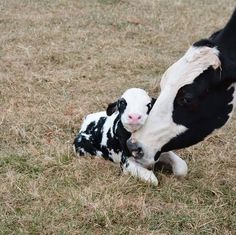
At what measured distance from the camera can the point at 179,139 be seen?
4.05m

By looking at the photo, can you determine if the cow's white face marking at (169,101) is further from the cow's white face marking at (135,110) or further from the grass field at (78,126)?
the grass field at (78,126)

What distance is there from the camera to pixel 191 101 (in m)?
3.79

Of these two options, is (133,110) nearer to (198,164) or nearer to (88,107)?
(198,164)

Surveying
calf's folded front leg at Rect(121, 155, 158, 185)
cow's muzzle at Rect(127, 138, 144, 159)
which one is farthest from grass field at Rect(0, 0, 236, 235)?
cow's muzzle at Rect(127, 138, 144, 159)

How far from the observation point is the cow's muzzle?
4086 mm

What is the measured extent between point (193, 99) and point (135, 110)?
0.57 meters

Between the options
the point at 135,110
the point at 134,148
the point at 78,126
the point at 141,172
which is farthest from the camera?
the point at 78,126

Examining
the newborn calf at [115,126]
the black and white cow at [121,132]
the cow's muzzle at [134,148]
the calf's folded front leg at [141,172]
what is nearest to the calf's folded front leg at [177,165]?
the black and white cow at [121,132]

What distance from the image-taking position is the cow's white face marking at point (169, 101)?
3.69 meters

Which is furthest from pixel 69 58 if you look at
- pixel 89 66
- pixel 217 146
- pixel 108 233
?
pixel 108 233

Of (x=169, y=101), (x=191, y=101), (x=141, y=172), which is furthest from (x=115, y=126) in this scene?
(x=191, y=101)

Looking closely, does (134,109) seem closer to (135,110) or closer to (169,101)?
(135,110)

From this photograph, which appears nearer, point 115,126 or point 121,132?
point 121,132

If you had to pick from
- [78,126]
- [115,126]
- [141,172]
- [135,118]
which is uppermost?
[135,118]
